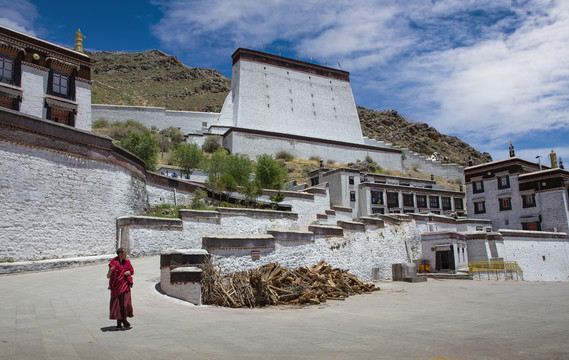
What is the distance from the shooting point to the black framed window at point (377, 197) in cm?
3905

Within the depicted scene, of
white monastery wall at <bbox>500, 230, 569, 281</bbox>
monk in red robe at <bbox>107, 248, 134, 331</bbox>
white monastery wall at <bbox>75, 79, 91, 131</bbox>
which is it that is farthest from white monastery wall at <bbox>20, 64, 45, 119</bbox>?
white monastery wall at <bbox>500, 230, 569, 281</bbox>

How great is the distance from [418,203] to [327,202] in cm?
1629

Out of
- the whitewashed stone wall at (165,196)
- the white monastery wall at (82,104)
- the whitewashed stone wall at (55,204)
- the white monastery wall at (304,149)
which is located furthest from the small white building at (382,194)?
the whitewashed stone wall at (55,204)

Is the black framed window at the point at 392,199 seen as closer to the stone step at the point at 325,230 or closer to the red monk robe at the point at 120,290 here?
the stone step at the point at 325,230

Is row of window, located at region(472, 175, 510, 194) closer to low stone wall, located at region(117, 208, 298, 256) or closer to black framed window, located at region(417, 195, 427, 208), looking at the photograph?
black framed window, located at region(417, 195, 427, 208)

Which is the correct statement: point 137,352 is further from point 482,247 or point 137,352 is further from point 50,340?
point 482,247

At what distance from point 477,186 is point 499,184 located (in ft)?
6.84

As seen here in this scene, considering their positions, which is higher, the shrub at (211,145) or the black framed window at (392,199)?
the shrub at (211,145)

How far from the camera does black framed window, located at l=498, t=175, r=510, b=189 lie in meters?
35.7

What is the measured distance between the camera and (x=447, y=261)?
76.4 feet

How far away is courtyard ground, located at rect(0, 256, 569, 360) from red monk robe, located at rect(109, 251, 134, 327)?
247mm

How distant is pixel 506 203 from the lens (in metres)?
35.6

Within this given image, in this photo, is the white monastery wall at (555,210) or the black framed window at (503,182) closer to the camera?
the white monastery wall at (555,210)

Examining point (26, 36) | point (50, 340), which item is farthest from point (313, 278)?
point (26, 36)
